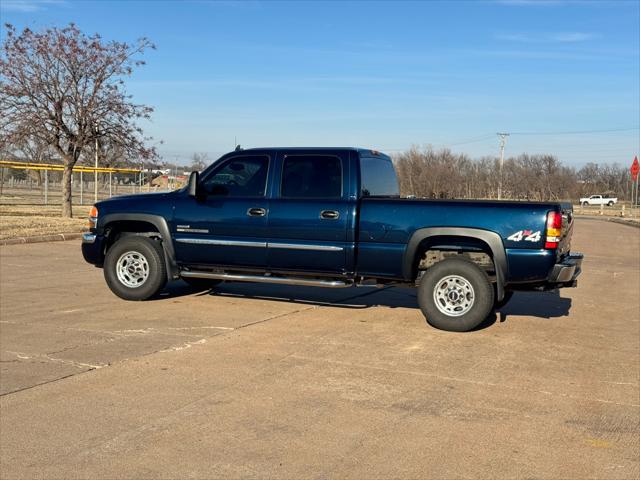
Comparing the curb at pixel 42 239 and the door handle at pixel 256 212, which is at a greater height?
the door handle at pixel 256 212

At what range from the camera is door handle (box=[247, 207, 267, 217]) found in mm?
8641

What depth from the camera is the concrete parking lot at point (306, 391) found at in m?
4.10

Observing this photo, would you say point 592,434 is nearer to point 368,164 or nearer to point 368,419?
point 368,419

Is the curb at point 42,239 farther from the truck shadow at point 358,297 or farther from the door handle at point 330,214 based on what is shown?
the door handle at point 330,214

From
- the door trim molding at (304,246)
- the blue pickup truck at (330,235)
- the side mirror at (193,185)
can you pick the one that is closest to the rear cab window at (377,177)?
the blue pickup truck at (330,235)

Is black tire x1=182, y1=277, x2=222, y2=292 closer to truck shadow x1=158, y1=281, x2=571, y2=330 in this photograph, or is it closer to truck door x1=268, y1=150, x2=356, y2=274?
truck shadow x1=158, y1=281, x2=571, y2=330

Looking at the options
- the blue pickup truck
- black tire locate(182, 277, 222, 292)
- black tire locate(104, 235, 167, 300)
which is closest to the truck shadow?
black tire locate(182, 277, 222, 292)

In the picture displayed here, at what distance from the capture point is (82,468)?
3896mm

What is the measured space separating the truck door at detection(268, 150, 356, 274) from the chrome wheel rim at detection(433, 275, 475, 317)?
3.60 feet

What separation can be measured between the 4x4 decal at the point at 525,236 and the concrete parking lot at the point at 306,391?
1100mm

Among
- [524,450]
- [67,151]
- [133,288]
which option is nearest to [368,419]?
[524,450]

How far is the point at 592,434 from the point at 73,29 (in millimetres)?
22168

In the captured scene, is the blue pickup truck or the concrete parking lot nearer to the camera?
the concrete parking lot

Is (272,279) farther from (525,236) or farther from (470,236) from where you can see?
(525,236)
